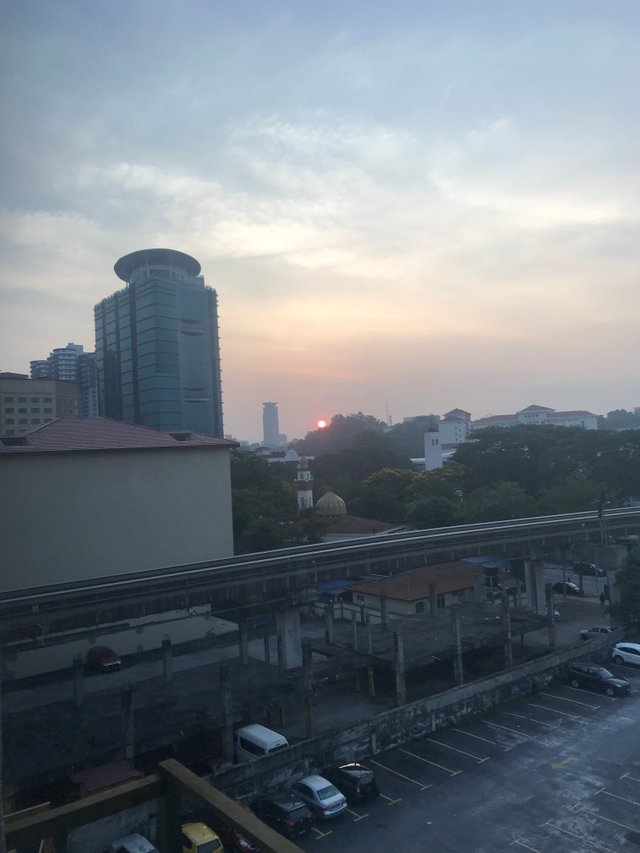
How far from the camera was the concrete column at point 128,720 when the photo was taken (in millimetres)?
9727

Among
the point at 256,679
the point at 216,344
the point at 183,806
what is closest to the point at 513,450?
the point at 216,344

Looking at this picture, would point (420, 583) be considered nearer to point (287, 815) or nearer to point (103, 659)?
point (103, 659)

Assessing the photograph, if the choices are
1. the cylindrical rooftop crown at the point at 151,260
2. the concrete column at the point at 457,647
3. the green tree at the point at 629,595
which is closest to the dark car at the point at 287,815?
the concrete column at the point at 457,647

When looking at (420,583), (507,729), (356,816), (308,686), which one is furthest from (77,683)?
(420,583)

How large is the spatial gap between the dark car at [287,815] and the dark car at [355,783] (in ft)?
2.55

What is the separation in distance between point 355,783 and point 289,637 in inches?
161

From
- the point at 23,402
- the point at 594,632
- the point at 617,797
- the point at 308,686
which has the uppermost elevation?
the point at 23,402

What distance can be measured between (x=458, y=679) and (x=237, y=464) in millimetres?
21120

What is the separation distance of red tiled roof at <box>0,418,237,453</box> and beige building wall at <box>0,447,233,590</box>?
0.20 m

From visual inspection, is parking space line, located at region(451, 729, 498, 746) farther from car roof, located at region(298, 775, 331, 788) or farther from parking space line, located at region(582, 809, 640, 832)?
car roof, located at region(298, 775, 331, 788)

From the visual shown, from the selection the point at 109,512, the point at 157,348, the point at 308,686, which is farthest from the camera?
the point at 157,348

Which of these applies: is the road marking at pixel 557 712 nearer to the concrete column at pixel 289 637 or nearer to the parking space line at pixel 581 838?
the parking space line at pixel 581 838

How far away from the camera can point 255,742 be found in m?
10.8

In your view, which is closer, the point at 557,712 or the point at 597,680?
the point at 557,712
